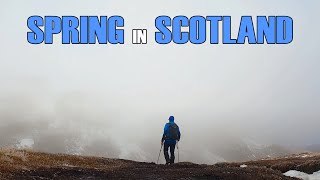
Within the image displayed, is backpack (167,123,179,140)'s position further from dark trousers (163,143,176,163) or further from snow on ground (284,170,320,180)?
snow on ground (284,170,320,180)

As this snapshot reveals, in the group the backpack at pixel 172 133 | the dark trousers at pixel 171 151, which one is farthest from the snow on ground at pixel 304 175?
the dark trousers at pixel 171 151

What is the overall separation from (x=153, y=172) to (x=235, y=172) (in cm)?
481

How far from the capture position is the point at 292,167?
32.9m

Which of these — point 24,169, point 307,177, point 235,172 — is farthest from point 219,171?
point 24,169

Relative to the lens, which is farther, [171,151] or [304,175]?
[171,151]

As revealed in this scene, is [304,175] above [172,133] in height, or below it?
below

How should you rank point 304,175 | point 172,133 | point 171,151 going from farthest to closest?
1. point 171,151
2. point 172,133
3. point 304,175

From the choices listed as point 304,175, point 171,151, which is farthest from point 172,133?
point 304,175

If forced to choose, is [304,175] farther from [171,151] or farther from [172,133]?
[171,151]

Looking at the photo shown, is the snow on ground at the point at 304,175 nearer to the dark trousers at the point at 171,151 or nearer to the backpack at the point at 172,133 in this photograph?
the backpack at the point at 172,133

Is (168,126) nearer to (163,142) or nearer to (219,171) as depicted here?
(163,142)

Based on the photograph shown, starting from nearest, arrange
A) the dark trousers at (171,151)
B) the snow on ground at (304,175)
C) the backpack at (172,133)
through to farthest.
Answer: the snow on ground at (304,175) < the backpack at (172,133) < the dark trousers at (171,151)

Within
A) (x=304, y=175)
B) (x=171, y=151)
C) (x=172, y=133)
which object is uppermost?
(x=172, y=133)

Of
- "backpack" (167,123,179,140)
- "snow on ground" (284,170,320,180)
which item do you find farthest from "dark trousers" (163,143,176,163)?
"snow on ground" (284,170,320,180)
